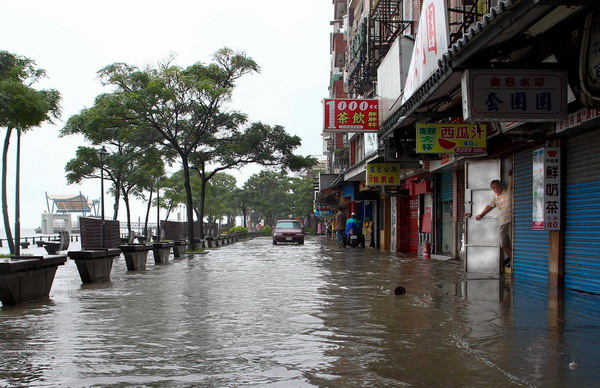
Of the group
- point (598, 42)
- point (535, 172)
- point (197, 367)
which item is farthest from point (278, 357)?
point (535, 172)

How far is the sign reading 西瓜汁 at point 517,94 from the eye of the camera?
25.8 ft

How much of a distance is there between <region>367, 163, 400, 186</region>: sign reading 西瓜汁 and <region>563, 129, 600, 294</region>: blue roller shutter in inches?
445

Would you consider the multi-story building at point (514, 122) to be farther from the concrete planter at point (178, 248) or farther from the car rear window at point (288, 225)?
the car rear window at point (288, 225)

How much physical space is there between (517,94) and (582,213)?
3.53 metres

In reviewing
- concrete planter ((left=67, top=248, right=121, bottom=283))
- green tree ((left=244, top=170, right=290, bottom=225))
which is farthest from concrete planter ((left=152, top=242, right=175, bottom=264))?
green tree ((left=244, top=170, right=290, bottom=225))

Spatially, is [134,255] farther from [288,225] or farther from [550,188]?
[288,225]

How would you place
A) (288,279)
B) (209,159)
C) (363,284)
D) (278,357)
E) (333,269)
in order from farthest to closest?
(209,159) → (333,269) → (288,279) → (363,284) → (278,357)

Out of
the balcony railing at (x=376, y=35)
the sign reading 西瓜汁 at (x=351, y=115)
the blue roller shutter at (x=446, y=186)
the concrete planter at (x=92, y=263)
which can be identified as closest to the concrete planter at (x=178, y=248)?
the sign reading 西瓜汁 at (x=351, y=115)

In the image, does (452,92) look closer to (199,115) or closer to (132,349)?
(132,349)

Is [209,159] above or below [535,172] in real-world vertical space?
above

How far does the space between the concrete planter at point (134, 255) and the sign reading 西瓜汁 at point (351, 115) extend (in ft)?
22.9

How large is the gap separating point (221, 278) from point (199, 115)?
15337mm

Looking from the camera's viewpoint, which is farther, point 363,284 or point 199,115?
point 199,115

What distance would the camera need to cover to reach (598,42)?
697cm
